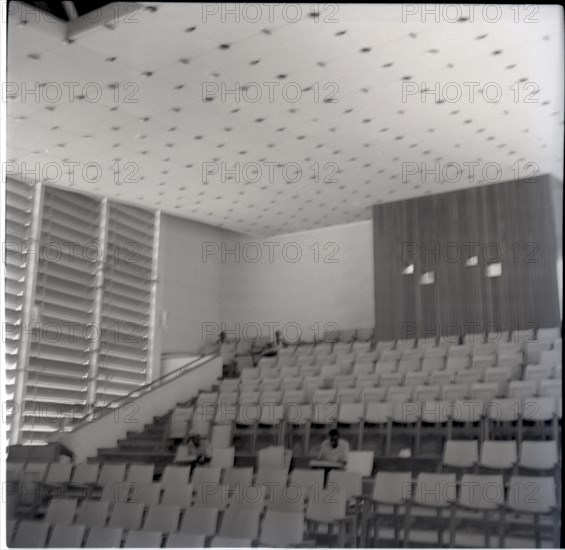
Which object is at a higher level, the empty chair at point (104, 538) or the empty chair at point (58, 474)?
the empty chair at point (58, 474)

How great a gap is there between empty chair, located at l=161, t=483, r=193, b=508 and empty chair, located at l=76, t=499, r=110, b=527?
767 millimetres

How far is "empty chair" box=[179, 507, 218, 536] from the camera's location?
19.0 ft

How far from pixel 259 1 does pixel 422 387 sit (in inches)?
196

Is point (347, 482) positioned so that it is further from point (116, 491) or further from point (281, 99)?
point (281, 99)

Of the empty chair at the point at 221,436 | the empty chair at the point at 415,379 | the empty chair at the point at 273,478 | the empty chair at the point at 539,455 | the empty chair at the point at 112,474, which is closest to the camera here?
the empty chair at the point at 539,455

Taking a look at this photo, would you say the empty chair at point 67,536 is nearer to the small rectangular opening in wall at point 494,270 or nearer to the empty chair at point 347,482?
the empty chair at point 347,482

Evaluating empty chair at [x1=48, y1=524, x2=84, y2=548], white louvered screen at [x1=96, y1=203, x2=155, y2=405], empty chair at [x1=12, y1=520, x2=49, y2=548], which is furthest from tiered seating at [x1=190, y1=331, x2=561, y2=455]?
empty chair at [x1=48, y1=524, x2=84, y2=548]

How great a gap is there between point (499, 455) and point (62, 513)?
409 centimetres

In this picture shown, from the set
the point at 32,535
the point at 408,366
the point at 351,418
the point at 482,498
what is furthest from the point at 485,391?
the point at 32,535

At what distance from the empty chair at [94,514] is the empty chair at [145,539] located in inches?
40.1

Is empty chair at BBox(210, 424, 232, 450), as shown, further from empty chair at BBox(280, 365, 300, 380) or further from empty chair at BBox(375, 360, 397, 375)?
empty chair at BBox(375, 360, 397, 375)

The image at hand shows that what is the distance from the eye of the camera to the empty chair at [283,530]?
539cm

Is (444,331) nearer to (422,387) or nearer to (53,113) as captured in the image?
(422,387)

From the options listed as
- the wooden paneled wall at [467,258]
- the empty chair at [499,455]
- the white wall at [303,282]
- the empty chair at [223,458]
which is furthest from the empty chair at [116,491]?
the white wall at [303,282]
